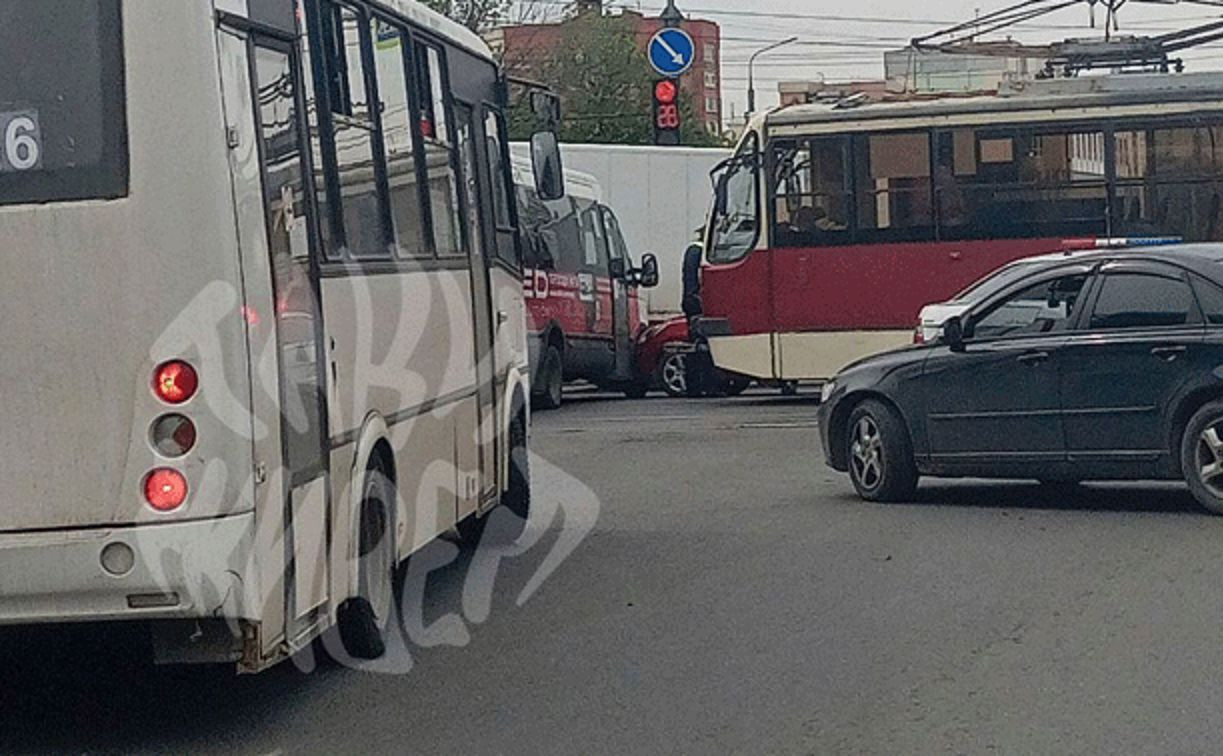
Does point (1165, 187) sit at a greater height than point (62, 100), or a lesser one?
lesser

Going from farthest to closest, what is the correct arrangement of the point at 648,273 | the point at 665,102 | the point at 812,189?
the point at 665,102, the point at 648,273, the point at 812,189

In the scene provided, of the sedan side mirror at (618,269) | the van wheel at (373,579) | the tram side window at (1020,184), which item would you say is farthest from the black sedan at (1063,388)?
the sedan side mirror at (618,269)

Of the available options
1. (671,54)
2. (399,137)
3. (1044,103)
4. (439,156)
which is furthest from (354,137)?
(671,54)

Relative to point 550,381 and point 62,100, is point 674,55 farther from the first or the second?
point 62,100

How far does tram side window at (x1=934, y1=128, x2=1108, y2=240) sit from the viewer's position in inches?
899

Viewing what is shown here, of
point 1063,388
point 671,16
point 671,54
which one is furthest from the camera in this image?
point 671,16

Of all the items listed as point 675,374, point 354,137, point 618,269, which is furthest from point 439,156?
point 675,374

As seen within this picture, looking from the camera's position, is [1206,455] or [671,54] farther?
[671,54]

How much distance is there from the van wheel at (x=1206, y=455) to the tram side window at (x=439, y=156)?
4.54 meters

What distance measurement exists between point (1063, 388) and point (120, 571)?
7.79 metres

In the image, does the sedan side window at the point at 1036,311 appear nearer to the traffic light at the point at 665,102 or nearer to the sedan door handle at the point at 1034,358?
the sedan door handle at the point at 1034,358

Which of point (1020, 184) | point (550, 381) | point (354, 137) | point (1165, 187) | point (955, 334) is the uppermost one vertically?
point (354, 137)

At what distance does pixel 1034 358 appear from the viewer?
13.4 metres

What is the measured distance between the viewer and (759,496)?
14.9 meters
